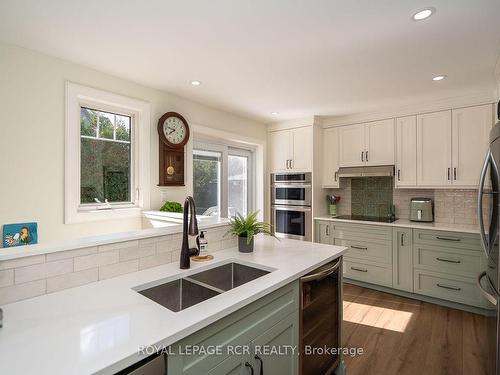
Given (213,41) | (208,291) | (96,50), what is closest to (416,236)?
(208,291)

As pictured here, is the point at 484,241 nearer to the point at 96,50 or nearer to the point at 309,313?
the point at 309,313

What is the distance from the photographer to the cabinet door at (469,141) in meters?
2.89

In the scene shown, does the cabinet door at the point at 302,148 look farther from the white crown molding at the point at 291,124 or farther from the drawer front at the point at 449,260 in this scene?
the drawer front at the point at 449,260

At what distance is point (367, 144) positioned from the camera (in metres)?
3.68

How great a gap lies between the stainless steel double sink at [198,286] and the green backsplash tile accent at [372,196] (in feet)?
9.59

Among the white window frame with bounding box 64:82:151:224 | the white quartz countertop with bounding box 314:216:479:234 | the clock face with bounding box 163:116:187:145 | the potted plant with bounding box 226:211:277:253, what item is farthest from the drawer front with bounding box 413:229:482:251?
the white window frame with bounding box 64:82:151:224

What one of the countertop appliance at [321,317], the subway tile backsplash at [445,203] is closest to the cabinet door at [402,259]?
the subway tile backsplash at [445,203]

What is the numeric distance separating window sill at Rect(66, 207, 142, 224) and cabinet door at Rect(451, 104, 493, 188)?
11.6ft

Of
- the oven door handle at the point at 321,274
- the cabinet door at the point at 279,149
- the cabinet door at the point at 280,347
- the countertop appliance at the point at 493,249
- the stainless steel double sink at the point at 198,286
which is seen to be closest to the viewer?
the cabinet door at the point at 280,347

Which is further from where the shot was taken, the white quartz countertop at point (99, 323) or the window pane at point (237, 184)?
the window pane at point (237, 184)

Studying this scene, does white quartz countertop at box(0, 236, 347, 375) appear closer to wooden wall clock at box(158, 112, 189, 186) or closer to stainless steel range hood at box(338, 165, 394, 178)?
wooden wall clock at box(158, 112, 189, 186)

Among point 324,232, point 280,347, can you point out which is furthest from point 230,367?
point 324,232

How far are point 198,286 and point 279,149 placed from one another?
3.17 metres

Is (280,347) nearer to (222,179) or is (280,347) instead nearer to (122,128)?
(122,128)
